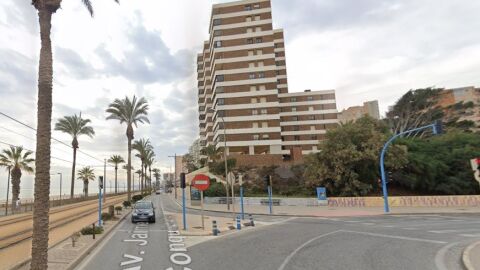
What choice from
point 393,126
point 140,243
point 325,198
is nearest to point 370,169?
point 325,198

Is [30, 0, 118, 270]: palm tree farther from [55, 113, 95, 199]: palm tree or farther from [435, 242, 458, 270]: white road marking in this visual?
[55, 113, 95, 199]: palm tree

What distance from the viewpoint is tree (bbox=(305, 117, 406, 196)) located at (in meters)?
35.7

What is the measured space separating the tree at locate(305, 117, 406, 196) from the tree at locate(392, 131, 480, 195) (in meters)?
3.36

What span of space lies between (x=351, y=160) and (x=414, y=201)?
284 inches

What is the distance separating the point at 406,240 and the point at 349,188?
76.1ft

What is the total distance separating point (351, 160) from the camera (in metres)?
35.4

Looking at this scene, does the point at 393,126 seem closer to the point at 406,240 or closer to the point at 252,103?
→ the point at 252,103

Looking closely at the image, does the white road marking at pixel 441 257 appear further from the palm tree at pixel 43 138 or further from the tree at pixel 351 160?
the tree at pixel 351 160

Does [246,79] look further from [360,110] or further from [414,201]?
[360,110]

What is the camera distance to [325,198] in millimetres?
34656

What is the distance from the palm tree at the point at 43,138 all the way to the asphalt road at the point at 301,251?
2020mm

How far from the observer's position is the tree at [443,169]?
3741cm

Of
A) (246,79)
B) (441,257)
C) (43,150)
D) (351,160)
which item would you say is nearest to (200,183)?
(43,150)

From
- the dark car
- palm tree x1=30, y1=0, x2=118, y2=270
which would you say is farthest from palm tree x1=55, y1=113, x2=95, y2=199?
palm tree x1=30, y1=0, x2=118, y2=270
